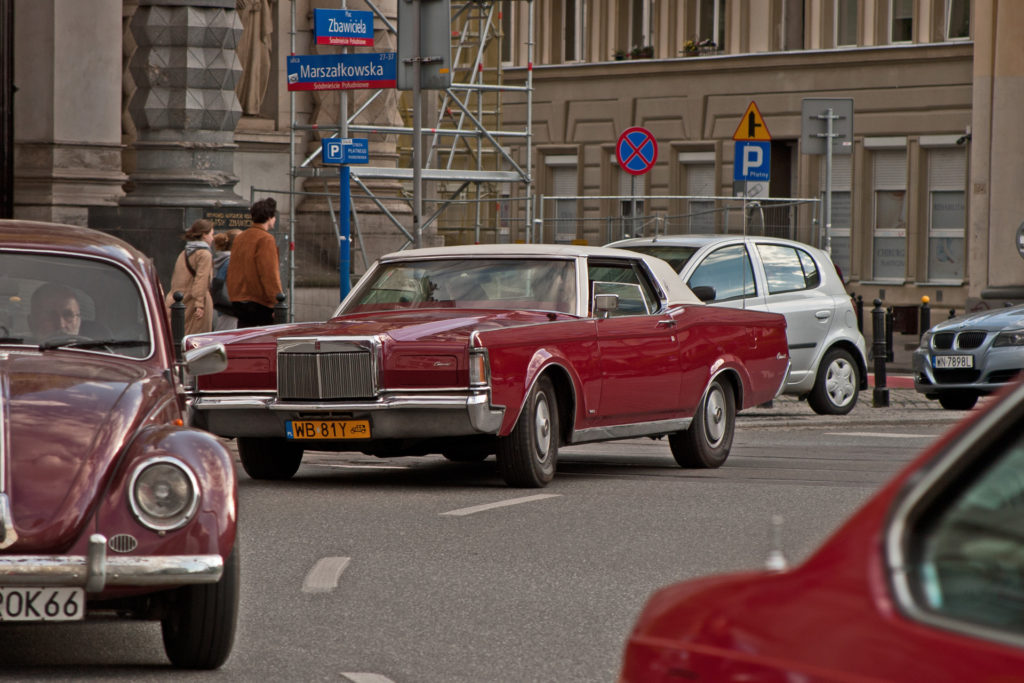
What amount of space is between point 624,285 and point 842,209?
28.9 meters

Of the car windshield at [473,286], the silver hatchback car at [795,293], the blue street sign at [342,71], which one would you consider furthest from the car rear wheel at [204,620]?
the blue street sign at [342,71]

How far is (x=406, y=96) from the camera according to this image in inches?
1220

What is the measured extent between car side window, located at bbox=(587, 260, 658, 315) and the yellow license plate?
6.93 ft

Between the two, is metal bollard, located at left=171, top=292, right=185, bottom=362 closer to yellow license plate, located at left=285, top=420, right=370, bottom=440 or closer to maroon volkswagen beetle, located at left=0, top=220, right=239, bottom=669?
yellow license plate, located at left=285, top=420, right=370, bottom=440

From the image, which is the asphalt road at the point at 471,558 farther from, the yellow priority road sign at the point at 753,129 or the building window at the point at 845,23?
the building window at the point at 845,23

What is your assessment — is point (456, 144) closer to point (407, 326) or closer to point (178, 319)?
point (178, 319)

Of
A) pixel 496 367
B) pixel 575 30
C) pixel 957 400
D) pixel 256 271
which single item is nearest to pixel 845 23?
pixel 575 30

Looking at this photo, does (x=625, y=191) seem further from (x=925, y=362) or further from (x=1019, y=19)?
(x=925, y=362)

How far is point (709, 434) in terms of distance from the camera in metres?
13.2

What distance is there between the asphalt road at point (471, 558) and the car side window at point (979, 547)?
3.76 feet

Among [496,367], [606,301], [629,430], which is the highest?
[606,301]

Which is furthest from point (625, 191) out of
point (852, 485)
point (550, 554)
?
point (550, 554)

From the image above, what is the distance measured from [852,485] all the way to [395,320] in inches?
119

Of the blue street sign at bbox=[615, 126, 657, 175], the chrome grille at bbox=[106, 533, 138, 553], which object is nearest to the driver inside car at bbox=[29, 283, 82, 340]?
the chrome grille at bbox=[106, 533, 138, 553]
